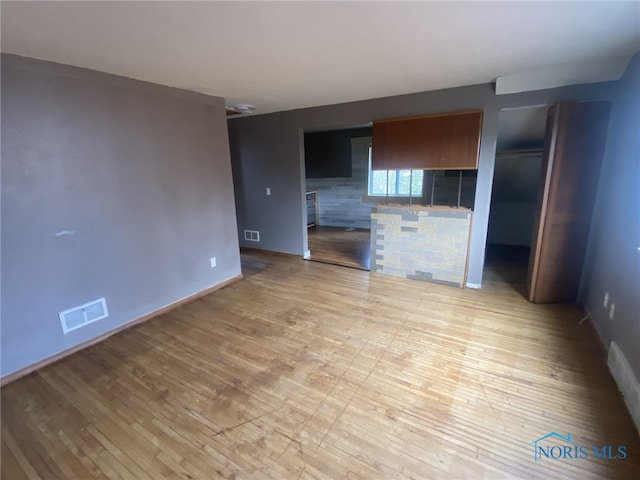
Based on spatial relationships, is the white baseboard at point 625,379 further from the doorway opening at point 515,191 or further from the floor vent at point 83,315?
the floor vent at point 83,315

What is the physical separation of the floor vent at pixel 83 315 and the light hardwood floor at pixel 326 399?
0.24 m

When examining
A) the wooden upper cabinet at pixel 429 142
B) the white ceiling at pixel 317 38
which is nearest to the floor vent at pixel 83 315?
the white ceiling at pixel 317 38

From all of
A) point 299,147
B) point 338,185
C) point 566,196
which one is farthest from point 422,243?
point 338,185

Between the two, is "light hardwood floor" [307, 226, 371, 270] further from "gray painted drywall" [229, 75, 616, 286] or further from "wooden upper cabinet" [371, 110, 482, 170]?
"wooden upper cabinet" [371, 110, 482, 170]

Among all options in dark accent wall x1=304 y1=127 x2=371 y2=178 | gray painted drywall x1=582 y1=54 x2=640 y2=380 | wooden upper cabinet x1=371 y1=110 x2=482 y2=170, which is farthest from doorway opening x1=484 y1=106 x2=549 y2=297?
dark accent wall x1=304 y1=127 x2=371 y2=178

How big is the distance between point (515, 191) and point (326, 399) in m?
4.41

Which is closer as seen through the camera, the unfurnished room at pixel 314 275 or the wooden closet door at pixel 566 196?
the unfurnished room at pixel 314 275

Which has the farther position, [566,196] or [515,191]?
[515,191]

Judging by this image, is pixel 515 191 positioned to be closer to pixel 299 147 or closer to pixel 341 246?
pixel 341 246

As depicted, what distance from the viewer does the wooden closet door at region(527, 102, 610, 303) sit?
253 cm

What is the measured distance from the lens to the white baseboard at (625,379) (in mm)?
1621

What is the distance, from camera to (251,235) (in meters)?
5.07

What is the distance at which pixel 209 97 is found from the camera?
319cm

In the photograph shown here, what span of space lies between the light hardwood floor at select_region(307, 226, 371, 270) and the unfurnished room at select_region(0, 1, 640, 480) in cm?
57
